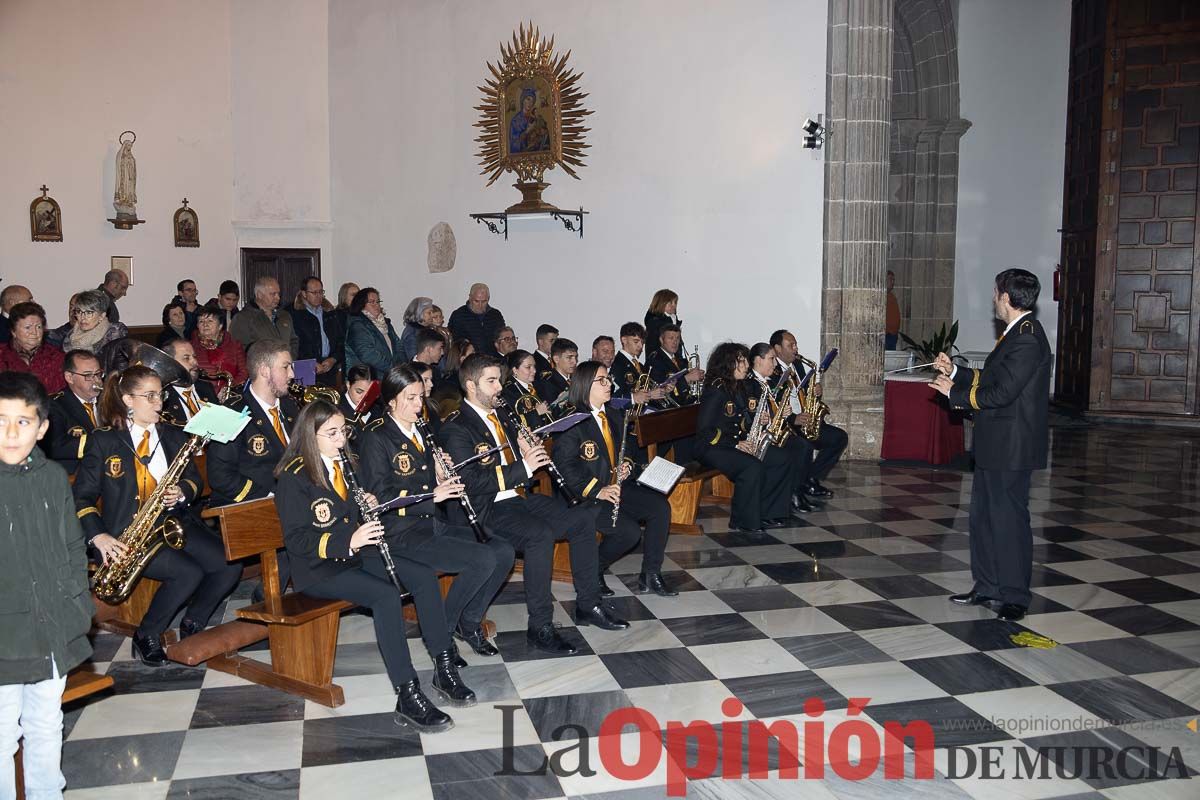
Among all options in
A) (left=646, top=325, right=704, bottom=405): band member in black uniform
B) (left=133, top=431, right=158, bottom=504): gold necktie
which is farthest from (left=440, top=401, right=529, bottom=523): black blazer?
(left=646, top=325, right=704, bottom=405): band member in black uniform

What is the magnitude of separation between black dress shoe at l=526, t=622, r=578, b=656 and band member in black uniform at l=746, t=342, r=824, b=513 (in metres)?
3.19

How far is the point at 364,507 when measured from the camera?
4.34 m

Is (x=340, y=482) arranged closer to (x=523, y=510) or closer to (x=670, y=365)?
(x=523, y=510)

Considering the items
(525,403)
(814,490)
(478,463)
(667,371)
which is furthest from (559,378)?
(478,463)

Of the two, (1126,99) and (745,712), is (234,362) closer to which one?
(745,712)

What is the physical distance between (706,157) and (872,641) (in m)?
6.69

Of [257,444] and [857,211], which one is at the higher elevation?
[857,211]

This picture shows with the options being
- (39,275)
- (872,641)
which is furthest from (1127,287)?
(39,275)

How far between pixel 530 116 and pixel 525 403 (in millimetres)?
6360

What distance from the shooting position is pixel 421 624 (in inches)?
179

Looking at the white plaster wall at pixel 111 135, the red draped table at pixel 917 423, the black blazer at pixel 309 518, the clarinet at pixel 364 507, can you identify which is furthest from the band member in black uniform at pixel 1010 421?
the white plaster wall at pixel 111 135

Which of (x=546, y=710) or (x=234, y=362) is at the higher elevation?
(x=234, y=362)

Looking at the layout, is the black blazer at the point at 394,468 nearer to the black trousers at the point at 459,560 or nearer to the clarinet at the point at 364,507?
the black trousers at the point at 459,560

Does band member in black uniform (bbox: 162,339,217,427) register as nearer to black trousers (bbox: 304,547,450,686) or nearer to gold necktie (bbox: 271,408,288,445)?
gold necktie (bbox: 271,408,288,445)
